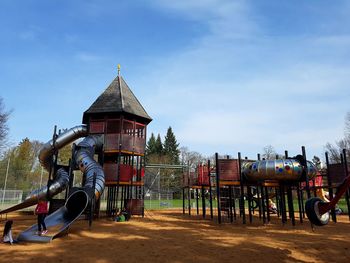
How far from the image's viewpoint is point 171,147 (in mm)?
81750

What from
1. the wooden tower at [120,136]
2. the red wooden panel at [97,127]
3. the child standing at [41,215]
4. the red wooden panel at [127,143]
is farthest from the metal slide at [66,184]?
the red wooden panel at [127,143]

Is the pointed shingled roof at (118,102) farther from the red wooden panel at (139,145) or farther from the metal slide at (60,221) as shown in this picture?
the metal slide at (60,221)

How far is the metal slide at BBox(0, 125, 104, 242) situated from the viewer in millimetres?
11786

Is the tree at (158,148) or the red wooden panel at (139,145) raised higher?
the tree at (158,148)

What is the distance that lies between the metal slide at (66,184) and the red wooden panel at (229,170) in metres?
7.08

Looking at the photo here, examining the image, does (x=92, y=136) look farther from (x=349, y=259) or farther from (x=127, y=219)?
(x=349, y=259)

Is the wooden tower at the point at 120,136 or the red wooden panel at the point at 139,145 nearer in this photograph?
the wooden tower at the point at 120,136

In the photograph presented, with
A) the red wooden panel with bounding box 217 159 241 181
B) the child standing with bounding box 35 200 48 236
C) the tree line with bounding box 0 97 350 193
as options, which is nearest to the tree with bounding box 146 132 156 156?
the tree line with bounding box 0 97 350 193

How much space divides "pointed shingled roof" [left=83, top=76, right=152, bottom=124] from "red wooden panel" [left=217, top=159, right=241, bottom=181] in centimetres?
880

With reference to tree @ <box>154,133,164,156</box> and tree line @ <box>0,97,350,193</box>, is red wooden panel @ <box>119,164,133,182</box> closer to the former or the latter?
tree line @ <box>0,97,350,193</box>

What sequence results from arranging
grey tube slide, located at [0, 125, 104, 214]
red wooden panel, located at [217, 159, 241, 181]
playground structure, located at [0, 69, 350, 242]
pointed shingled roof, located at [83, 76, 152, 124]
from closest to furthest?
playground structure, located at [0, 69, 350, 242], red wooden panel, located at [217, 159, 241, 181], grey tube slide, located at [0, 125, 104, 214], pointed shingled roof, located at [83, 76, 152, 124]

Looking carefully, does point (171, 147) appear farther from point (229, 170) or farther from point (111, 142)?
point (229, 170)

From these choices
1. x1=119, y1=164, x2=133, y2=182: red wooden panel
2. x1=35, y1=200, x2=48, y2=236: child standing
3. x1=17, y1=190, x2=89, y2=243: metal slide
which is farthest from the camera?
x1=119, y1=164, x2=133, y2=182: red wooden panel

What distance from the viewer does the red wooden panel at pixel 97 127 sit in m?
20.9
